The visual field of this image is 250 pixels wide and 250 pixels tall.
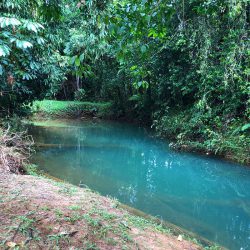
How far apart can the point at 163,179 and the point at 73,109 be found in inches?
444

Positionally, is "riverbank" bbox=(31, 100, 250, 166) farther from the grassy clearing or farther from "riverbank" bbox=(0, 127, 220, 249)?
the grassy clearing

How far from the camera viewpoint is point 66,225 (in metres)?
2.89

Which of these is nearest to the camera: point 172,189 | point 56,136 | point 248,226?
point 248,226

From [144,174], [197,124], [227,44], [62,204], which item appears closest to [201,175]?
[144,174]

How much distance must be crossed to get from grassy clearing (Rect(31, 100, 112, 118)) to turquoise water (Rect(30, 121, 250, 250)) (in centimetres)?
562

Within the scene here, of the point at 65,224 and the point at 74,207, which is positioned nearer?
the point at 65,224

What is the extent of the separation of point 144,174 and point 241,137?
291 centimetres

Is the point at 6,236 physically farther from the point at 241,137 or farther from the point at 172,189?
the point at 241,137

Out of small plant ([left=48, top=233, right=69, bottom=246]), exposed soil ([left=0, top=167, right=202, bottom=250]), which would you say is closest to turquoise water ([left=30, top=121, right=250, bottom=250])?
exposed soil ([left=0, top=167, right=202, bottom=250])

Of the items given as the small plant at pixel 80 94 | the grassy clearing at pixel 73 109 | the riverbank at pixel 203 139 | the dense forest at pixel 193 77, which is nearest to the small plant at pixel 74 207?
the dense forest at pixel 193 77

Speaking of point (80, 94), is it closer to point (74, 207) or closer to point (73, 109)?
point (73, 109)

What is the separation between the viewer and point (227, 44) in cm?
884

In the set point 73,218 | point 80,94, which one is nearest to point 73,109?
point 80,94

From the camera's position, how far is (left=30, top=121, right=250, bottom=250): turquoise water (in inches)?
189
